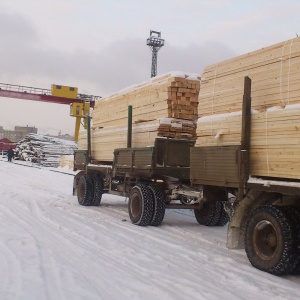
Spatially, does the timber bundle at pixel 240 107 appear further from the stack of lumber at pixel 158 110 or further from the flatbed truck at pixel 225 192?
the flatbed truck at pixel 225 192

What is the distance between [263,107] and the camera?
5777mm

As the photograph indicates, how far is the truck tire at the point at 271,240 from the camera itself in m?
5.08

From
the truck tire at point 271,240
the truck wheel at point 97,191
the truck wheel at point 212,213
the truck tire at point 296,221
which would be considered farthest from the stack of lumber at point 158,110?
the truck tire at point 296,221

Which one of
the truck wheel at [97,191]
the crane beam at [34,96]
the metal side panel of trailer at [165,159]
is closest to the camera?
the metal side panel of trailer at [165,159]

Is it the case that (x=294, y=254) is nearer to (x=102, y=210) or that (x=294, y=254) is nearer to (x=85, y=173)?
(x=102, y=210)

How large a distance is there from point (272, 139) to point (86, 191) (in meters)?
7.70

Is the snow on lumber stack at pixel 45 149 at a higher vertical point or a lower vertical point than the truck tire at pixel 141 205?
higher

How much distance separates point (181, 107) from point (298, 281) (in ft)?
15.8

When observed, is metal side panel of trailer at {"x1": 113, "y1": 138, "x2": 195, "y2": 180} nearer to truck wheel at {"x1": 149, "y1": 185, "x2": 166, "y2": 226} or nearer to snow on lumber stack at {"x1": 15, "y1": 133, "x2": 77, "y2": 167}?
truck wheel at {"x1": 149, "y1": 185, "x2": 166, "y2": 226}

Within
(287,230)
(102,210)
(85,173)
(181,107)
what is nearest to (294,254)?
(287,230)

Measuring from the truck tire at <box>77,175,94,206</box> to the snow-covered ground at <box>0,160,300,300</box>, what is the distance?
10.2ft

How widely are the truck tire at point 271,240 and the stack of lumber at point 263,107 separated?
542 mm

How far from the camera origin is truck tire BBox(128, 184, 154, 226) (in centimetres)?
872

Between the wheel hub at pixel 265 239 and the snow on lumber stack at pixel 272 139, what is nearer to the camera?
the snow on lumber stack at pixel 272 139
